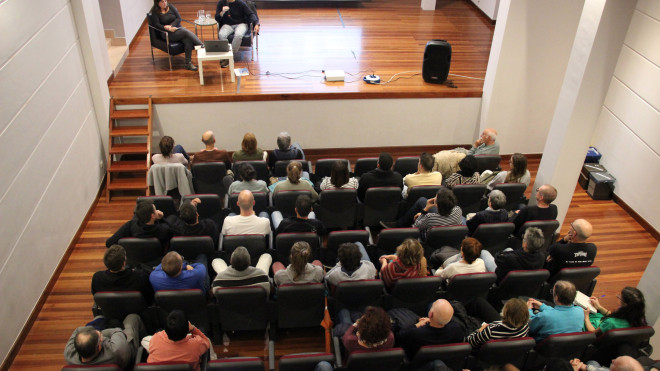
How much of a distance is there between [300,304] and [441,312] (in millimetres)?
1127

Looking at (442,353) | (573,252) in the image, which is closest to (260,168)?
(442,353)

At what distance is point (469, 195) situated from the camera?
509 centimetres

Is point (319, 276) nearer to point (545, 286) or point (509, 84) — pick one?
point (545, 286)

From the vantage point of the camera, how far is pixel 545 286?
4148 millimetres

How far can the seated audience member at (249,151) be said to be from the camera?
18.1 feet

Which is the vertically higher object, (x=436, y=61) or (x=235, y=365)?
(x=436, y=61)

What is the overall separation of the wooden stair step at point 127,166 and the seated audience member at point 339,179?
8.58ft

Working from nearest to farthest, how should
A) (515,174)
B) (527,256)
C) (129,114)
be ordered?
(527,256)
(515,174)
(129,114)

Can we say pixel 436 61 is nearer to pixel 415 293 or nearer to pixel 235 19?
pixel 235 19

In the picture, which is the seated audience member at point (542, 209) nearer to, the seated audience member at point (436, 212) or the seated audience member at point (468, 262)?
the seated audience member at point (436, 212)

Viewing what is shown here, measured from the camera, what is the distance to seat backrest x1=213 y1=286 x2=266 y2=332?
368 cm

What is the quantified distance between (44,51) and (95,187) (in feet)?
5.75

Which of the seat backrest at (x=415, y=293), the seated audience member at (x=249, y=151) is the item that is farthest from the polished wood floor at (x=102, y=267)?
the seated audience member at (x=249, y=151)

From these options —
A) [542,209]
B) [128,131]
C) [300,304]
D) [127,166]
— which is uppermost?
[542,209]
